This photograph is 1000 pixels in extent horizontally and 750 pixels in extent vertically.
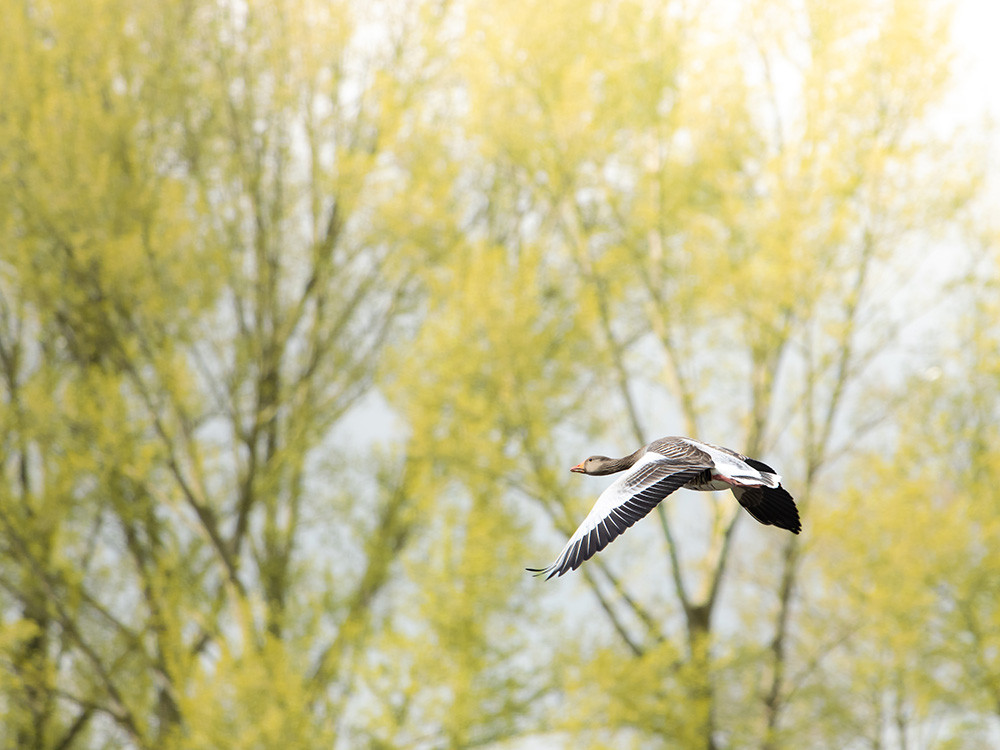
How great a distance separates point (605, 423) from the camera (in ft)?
29.1

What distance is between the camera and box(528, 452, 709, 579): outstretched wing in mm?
2461

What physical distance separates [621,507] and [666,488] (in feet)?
0.43

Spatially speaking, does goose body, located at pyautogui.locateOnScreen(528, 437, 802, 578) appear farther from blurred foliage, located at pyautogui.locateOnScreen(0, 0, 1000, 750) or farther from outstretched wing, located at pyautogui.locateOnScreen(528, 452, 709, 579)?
blurred foliage, located at pyautogui.locateOnScreen(0, 0, 1000, 750)

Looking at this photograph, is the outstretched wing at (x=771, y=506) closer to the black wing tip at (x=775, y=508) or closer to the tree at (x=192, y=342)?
the black wing tip at (x=775, y=508)

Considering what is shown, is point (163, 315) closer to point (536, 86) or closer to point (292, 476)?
point (292, 476)

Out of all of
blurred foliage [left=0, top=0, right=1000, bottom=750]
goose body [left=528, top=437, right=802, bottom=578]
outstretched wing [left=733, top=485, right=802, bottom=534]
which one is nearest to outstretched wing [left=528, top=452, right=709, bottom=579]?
goose body [left=528, top=437, right=802, bottom=578]

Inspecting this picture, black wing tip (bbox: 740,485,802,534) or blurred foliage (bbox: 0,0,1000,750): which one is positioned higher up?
blurred foliage (bbox: 0,0,1000,750)

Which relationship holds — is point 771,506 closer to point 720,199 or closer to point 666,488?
point 666,488

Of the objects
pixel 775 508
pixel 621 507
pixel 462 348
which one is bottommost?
pixel 621 507

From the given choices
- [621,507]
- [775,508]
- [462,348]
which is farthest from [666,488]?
[462,348]

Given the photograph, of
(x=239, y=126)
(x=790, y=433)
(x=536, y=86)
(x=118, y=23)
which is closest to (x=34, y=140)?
(x=118, y=23)

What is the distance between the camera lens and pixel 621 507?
102 inches

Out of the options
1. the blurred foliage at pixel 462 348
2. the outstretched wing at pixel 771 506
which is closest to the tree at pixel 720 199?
the blurred foliage at pixel 462 348

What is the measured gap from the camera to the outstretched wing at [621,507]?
2461 millimetres
